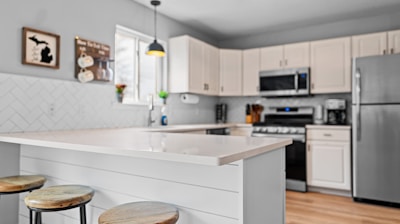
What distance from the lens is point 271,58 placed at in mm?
4484

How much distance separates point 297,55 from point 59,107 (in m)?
3.35

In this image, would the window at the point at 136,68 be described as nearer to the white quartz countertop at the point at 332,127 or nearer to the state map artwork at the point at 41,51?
the state map artwork at the point at 41,51

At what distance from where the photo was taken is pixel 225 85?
481 centimetres

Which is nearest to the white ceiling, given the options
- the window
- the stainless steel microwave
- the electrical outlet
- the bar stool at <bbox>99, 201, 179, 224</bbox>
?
the window

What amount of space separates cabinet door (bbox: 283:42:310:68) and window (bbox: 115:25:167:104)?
1902 mm

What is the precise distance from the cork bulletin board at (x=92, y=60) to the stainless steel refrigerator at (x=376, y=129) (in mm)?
2968

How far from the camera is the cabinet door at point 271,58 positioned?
14.5 feet

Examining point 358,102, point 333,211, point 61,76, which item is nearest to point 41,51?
point 61,76

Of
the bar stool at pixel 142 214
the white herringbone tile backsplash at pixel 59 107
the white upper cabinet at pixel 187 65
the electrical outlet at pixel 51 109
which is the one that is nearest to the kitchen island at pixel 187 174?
the bar stool at pixel 142 214

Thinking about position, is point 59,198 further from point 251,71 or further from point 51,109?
point 251,71

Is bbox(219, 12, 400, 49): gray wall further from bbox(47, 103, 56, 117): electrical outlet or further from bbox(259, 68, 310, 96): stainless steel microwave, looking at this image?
bbox(47, 103, 56, 117): electrical outlet

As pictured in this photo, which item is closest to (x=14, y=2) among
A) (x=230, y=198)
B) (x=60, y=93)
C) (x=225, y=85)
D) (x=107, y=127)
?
(x=60, y=93)

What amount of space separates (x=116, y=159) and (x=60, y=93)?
1282 millimetres

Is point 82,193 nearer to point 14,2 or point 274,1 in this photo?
point 14,2
